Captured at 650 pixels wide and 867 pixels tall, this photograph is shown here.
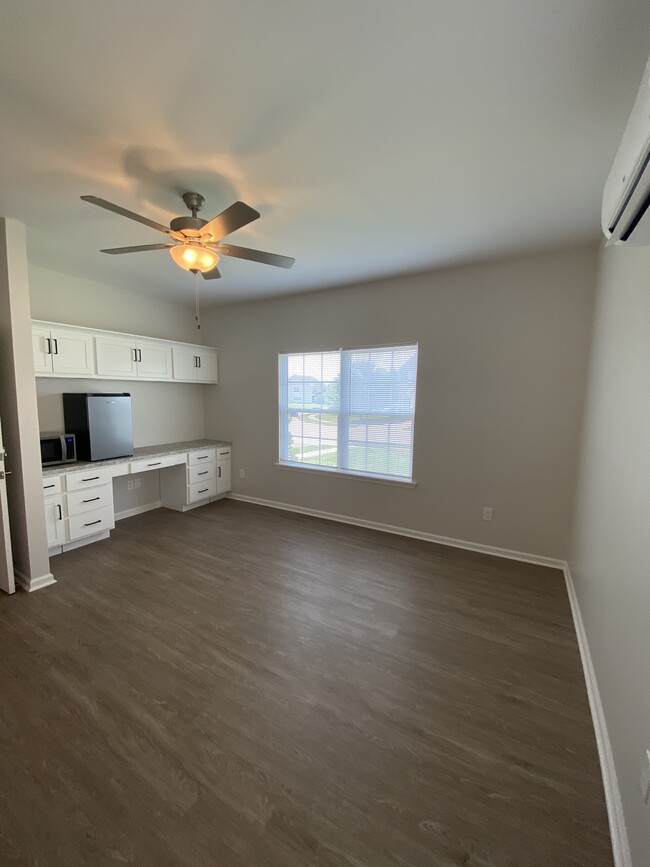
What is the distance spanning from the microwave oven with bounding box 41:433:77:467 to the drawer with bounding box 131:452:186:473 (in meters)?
0.55

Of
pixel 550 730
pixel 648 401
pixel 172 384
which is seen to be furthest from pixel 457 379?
pixel 172 384

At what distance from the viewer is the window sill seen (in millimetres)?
3688

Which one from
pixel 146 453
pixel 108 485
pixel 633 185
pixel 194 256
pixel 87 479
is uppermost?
pixel 194 256

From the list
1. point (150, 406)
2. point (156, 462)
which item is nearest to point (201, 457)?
point (156, 462)

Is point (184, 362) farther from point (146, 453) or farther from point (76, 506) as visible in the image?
point (76, 506)

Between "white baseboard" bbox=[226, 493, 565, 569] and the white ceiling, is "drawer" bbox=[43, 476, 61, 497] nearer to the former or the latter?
the white ceiling

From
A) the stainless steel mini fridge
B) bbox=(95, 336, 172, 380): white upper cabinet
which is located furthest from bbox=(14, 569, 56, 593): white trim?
bbox=(95, 336, 172, 380): white upper cabinet

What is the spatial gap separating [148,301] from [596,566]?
16.4ft

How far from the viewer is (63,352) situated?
317cm

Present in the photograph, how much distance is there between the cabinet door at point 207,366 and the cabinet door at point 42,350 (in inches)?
67.0

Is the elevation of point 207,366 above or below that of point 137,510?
above

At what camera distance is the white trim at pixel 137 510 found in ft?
13.5

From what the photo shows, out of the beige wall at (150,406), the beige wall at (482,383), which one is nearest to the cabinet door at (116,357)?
the beige wall at (150,406)

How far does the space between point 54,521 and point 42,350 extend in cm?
149
